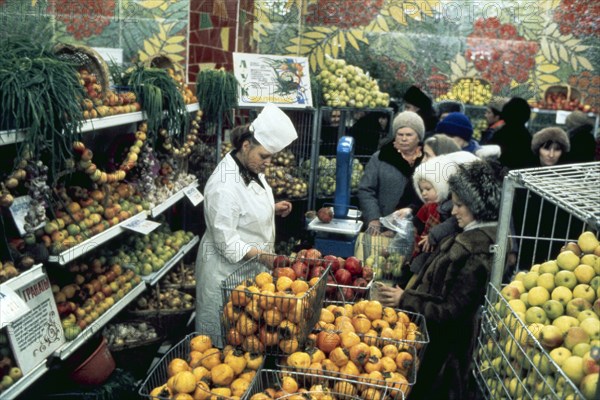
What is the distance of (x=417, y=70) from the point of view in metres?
9.93

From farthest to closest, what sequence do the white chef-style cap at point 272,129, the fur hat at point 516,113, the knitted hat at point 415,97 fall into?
the knitted hat at point 415,97
the fur hat at point 516,113
the white chef-style cap at point 272,129

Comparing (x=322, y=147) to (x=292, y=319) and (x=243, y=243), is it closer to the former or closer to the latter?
(x=243, y=243)

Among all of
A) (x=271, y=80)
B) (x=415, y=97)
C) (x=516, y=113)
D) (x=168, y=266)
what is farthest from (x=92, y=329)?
(x=415, y=97)

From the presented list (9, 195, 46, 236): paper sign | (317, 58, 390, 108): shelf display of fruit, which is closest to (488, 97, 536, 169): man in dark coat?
(317, 58, 390, 108): shelf display of fruit

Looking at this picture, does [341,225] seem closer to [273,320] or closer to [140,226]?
[140,226]

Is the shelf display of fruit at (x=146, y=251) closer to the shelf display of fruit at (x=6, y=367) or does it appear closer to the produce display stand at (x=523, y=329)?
the shelf display of fruit at (x=6, y=367)

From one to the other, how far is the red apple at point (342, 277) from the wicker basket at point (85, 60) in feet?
5.55

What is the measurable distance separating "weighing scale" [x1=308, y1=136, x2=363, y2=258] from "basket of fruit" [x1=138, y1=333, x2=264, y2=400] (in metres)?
2.11

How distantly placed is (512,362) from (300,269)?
3.32 feet

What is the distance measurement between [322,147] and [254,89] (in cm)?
158

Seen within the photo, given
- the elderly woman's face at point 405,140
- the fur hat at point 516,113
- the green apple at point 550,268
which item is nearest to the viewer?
the green apple at point 550,268

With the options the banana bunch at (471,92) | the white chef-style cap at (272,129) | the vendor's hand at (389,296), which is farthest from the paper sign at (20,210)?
the banana bunch at (471,92)

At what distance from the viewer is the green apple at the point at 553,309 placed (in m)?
1.93

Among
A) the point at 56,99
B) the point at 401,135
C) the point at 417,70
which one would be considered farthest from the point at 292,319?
the point at 417,70
